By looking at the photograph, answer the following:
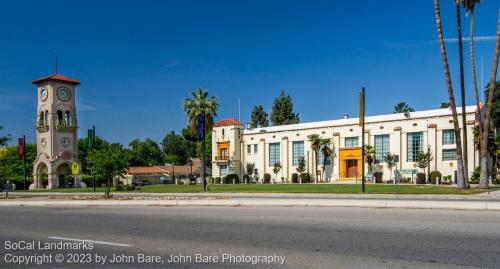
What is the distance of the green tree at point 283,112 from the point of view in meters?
102

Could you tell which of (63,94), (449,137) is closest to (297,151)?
(449,137)

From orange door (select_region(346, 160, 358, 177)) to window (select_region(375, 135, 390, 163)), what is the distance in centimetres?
Answer: 316

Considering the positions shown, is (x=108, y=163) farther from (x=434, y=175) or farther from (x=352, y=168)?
(x=352, y=168)

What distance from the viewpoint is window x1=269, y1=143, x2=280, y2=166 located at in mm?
69125

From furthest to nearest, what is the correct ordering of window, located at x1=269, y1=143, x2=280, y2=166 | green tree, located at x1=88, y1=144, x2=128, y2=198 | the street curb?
window, located at x1=269, y1=143, x2=280, y2=166 → green tree, located at x1=88, y1=144, x2=128, y2=198 → the street curb

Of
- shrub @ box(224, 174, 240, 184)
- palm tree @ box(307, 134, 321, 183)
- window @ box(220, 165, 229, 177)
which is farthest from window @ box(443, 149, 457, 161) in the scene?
window @ box(220, 165, 229, 177)

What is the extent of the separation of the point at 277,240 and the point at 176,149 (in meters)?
118

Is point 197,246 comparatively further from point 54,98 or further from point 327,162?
point 54,98

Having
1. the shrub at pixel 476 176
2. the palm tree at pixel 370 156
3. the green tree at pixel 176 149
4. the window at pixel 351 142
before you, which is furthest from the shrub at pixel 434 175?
the green tree at pixel 176 149

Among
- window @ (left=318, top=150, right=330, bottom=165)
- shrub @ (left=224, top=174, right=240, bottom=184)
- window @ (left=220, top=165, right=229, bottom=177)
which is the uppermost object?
window @ (left=318, top=150, right=330, bottom=165)

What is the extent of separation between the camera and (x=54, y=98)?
69.0 metres

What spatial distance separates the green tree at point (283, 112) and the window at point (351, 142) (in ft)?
132

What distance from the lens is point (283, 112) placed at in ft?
336

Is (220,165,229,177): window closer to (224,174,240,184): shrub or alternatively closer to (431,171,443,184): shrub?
(224,174,240,184): shrub
